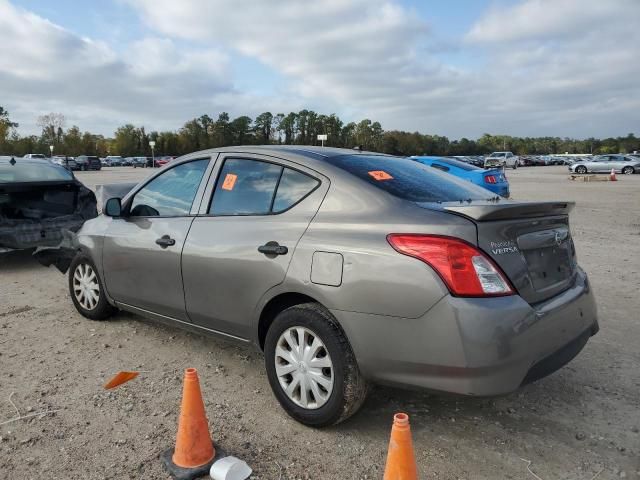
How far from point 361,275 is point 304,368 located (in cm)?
67

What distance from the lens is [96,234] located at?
4.72 m

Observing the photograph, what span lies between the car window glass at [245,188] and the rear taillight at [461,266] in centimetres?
117

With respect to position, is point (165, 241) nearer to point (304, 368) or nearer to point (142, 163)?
point (304, 368)

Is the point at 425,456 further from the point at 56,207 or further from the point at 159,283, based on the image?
the point at 56,207

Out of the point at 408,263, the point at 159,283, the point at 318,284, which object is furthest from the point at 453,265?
the point at 159,283

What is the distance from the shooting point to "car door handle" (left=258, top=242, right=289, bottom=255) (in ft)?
10.3

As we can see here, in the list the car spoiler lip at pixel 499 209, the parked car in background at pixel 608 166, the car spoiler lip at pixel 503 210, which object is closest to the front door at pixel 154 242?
the car spoiler lip at pixel 499 209

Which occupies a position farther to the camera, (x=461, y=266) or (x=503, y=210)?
(x=503, y=210)

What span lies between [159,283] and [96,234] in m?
1.12

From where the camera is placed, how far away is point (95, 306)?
4.91m

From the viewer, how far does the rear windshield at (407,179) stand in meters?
3.15

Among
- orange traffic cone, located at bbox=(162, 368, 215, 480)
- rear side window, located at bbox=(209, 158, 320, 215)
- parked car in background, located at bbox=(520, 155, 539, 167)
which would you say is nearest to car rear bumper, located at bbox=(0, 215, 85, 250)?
rear side window, located at bbox=(209, 158, 320, 215)


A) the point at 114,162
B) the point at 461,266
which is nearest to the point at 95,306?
the point at 461,266

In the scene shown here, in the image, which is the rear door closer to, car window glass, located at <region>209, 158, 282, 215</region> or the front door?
car window glass, located at <region>209, 158, 282, 215</region>
